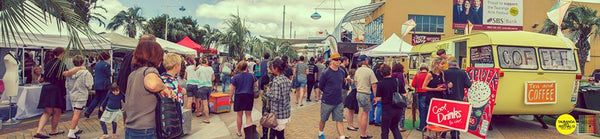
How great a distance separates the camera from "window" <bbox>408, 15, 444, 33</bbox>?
28.4m

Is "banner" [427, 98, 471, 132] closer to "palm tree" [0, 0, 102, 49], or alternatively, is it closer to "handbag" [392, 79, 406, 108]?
"handbag" [392, 79, 406, 108]

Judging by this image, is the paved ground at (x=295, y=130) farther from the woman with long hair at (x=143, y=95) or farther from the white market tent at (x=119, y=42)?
the woman with long hair at (x=143, y=95)

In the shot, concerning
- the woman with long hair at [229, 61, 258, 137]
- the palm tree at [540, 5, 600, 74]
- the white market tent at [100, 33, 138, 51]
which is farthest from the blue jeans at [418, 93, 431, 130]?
the palm tree at [540, 5, 600, 74]

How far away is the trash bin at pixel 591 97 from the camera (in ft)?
28.5

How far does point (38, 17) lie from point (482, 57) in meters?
7.30

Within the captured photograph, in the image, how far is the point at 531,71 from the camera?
7047 mm

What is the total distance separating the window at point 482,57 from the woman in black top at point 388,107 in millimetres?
2736

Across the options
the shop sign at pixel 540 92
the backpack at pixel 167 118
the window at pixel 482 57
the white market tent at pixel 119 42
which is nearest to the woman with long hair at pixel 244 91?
the backpack at pixel 167 118

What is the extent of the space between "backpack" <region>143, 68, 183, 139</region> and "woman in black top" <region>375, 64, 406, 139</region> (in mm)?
3225

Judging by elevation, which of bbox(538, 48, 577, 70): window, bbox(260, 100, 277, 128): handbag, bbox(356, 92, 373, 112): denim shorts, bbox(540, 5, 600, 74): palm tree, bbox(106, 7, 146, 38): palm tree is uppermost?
bbox(106, 7, 146, 38): palm tree

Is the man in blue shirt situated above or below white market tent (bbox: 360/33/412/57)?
below

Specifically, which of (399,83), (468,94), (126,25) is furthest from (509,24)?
(126,25)

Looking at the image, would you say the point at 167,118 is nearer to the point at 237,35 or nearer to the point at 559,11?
the point at 559,11

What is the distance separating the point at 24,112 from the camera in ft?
25.8
